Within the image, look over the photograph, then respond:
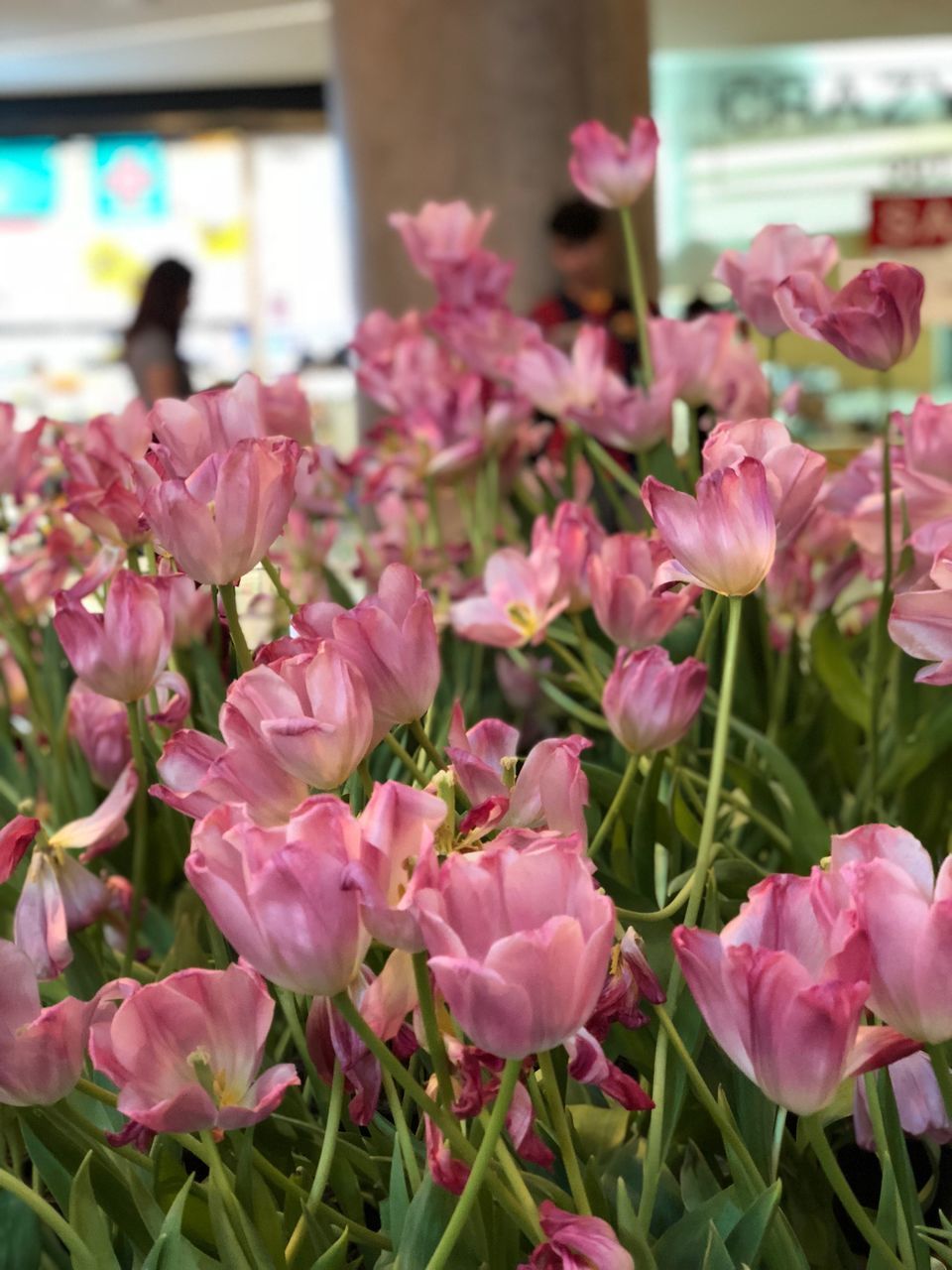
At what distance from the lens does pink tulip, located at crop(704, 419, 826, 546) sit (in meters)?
0.44

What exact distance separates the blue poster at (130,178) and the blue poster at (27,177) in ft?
0.90

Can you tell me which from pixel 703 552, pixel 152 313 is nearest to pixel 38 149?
pixel 152 313

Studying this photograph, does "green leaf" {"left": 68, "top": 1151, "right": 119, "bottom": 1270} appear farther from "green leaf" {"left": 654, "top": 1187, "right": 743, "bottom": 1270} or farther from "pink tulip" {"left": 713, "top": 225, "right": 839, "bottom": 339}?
"pink tulip" {"left": 713, "top": 225, "right": 839, "bottom": 339}

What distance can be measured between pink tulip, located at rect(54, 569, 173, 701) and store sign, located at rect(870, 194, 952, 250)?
618cm

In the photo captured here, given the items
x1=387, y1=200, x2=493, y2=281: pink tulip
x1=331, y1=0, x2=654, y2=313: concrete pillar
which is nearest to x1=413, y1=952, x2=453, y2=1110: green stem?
x1=387, y1=200, x2=493, y2=281: pink tulip

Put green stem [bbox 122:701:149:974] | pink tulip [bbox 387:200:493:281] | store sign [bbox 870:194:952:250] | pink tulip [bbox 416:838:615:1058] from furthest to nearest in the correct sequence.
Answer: store sign [bbox 870:194:952:250] < pink tulip [bbox 387:200:493:281] < green stem [bbox 122:701:149:974] < pink tulip [bbox 416:838:615:1058]

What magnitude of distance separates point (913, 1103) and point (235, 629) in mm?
228

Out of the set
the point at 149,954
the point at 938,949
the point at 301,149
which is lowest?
A: the point at 149,954

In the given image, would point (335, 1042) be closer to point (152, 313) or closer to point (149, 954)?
point (149, 954)

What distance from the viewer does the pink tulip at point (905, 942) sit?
31cm

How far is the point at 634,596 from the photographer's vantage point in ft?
1.85

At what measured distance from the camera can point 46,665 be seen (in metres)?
0.91

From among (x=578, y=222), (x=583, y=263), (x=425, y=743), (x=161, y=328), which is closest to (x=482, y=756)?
(x=425, y=743)

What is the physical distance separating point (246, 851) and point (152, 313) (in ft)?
13.5
